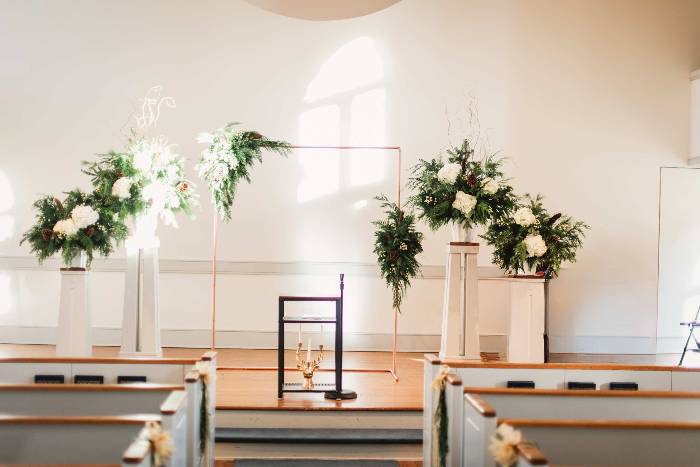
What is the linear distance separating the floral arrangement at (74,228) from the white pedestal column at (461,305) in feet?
10.8

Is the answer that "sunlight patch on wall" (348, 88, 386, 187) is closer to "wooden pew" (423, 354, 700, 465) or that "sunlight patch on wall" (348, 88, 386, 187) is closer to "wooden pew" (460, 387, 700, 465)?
"wooden pew" (423, 354, 700, 465)

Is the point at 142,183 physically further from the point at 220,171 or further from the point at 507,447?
the point at 507,447

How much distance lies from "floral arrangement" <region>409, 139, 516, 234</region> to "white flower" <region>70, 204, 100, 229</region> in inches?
122

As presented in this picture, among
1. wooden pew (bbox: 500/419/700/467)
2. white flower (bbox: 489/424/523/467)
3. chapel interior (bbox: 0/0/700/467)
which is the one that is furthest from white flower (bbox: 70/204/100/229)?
white flower (bbox: 489/424/523/467)

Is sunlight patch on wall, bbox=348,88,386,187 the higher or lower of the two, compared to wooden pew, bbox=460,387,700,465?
higher

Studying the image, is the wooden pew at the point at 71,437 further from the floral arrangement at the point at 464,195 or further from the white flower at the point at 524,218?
the white flower at the point at 524,218

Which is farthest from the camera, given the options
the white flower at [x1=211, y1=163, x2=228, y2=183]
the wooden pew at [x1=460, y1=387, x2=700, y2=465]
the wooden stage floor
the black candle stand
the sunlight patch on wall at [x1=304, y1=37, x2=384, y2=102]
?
the sunlight patch on wall at [x1=304, y1=37, x2=384, y2=102]

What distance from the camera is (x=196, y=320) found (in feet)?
29.7

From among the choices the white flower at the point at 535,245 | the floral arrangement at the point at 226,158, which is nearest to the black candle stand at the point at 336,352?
the floral arrangement at the point at 226,158

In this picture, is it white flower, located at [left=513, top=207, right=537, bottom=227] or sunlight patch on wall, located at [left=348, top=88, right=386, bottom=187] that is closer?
white flower, located at [left=513, top=207, right=537, bottom=227]

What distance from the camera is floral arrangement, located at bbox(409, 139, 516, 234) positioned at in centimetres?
654

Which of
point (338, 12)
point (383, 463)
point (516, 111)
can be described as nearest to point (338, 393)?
point (383, 463)

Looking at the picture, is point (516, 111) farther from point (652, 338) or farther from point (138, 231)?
point (138, 231)

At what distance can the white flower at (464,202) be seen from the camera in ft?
21.3
